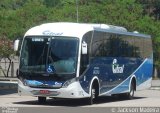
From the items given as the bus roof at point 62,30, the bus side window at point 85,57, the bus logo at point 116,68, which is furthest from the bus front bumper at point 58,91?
the bus logo at point 116,68

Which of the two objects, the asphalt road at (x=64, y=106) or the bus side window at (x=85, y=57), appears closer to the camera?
the asphalt road at (x=64, y=106)

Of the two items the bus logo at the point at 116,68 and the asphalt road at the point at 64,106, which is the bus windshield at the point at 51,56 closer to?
the asphalt road at the point at 64,106

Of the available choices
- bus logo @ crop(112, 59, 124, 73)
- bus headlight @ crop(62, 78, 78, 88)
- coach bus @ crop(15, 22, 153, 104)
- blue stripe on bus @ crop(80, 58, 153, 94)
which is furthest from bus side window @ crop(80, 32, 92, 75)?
bus logo @ crop(112, 59, 124, 73)

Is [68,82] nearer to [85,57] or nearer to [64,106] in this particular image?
[64,106]

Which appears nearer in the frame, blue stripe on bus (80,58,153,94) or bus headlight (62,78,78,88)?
bus headlight (62,78,78,88)

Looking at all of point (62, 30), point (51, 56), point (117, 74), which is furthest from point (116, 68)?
point (51, 56)

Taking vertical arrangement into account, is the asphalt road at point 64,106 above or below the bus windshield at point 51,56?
below

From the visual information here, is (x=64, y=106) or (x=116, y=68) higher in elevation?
(x=116, y=68)

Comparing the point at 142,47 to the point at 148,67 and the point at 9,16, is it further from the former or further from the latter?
the point at 9,16

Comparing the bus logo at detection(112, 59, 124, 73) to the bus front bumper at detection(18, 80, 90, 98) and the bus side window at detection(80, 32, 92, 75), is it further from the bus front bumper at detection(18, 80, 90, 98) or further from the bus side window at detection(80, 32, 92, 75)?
the bus front bumper at detection(18, 80, 90, 98)

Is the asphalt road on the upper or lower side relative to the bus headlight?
lower

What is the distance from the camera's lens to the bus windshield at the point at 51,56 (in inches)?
902

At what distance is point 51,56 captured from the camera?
906 inches

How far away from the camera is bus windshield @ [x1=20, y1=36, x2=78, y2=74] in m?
22.9
